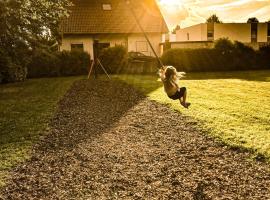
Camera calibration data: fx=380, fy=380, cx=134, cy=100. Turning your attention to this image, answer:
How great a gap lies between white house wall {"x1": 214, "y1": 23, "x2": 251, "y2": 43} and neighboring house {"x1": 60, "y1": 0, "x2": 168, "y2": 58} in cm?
1339

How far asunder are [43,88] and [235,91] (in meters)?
9.71

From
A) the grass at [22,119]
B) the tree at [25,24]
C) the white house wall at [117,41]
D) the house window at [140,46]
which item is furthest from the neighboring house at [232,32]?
the grass at [22,119]

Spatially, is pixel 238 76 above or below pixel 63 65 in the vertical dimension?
below

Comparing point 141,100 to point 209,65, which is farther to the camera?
point 209,65

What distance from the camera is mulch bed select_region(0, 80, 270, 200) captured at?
6.05 metres

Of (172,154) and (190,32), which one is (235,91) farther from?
(190,32)

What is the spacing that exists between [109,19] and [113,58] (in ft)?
32.5

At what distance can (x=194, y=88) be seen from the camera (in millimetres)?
18031

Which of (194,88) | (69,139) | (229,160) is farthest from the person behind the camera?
(194,88)

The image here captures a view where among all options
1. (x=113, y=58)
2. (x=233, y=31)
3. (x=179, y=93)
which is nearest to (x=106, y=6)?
(x=113, y=58)

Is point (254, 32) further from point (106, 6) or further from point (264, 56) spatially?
point (106, 6)

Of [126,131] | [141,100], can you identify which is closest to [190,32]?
[141,100]

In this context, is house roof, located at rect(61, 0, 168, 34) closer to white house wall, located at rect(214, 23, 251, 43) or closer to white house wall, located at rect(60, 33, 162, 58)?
white house wall, located at rect(60, 33, 162, 58)

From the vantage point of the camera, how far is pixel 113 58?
27453 millimetres
